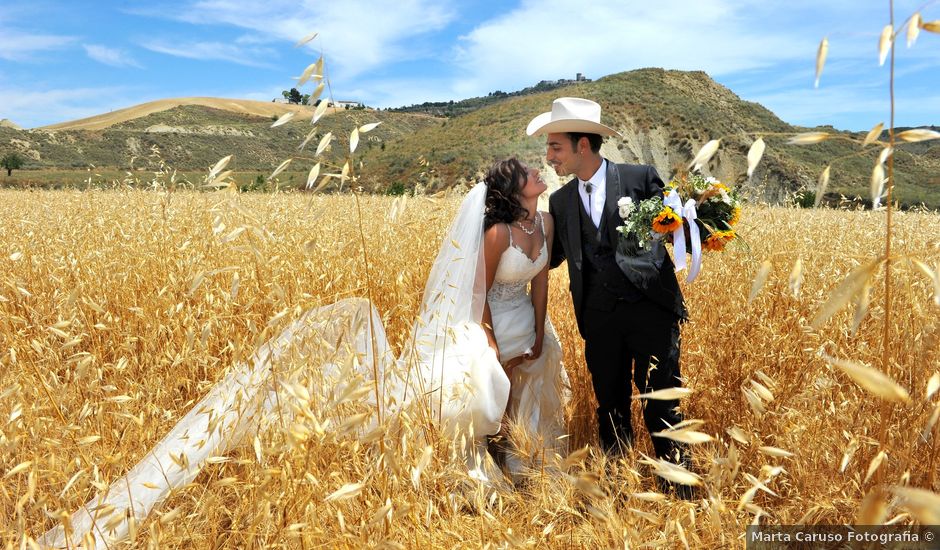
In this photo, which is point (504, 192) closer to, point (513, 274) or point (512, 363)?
point (513, 274)

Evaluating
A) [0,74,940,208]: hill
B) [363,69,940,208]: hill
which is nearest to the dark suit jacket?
[0,74,940,208]: hill

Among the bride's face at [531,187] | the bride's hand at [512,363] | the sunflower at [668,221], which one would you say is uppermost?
the bride's face at [531,187]

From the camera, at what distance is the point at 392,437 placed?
235 cm

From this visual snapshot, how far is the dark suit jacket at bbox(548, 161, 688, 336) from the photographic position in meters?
2.82

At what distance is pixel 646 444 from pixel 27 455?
9.34 feet

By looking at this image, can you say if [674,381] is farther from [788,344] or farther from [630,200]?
[630,200]

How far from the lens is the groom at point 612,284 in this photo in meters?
2.86

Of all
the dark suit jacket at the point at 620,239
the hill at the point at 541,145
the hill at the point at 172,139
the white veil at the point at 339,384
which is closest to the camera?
the white veil at the point at 339,384

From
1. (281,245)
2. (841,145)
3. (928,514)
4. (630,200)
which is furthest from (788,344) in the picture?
(841,145)

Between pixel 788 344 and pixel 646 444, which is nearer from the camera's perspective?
pixel 788 344

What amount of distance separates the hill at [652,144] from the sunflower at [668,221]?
28.8m

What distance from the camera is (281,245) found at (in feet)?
14.2

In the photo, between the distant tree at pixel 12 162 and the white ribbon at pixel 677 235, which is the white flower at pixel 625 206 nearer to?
the white ribbon at pixel 677 235

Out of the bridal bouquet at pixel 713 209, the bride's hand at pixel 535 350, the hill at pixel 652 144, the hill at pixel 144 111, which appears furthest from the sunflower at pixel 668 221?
the hill at pixel 144 111
